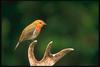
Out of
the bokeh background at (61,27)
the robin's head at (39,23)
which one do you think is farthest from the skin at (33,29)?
the bokeh background at (61,27)

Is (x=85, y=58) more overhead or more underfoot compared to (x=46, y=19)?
more underfoot

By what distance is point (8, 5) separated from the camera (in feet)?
35.7

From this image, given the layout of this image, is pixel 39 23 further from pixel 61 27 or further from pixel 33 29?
pixel 61 27

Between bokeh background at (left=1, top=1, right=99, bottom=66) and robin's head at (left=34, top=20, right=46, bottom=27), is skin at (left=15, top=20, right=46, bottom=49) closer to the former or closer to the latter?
robin's head at (left=34, top=20, right=46, bottom=27)

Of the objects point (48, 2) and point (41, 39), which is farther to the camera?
point (48, 2)

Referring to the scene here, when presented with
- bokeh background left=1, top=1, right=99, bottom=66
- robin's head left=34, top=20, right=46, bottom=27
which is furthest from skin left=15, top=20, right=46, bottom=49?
bokeh background left=1, top=1, right=99, bottom=66

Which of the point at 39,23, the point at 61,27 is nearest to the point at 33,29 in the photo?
the point at 39,23

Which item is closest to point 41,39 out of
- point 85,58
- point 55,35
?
point 55,35

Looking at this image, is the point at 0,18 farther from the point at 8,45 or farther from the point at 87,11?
the point at 87,11

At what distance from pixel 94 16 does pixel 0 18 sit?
140cm

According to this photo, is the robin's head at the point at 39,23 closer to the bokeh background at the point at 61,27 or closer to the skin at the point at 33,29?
the skin at the point at 33,29

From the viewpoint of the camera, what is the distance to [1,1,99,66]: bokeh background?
10109 mm

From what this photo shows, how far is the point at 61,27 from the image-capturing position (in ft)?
33.7

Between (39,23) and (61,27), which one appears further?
(61,27)
